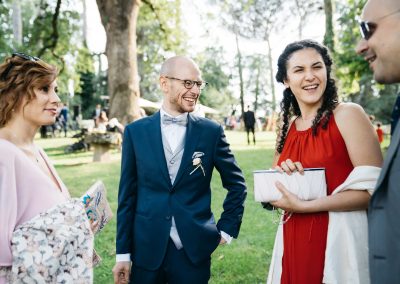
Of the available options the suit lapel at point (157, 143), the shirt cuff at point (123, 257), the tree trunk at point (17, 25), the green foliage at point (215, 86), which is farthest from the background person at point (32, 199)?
the green foliage at point (215, 86)

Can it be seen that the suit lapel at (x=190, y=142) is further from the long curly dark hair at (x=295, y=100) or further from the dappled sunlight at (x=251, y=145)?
the dappled sunlight at (x=251, y=145)

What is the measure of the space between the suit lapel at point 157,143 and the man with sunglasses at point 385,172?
152cm

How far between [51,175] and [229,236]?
133 cm

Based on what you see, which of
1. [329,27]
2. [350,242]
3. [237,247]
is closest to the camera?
[350,242]

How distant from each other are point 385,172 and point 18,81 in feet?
7.14

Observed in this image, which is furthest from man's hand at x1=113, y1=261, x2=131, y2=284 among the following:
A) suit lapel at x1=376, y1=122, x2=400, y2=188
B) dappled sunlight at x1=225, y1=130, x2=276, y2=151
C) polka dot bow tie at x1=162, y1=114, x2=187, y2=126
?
dappled sunlight at x1=225, y1=130, x2=276, y2=151

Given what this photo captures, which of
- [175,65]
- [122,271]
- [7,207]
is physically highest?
[175,65]

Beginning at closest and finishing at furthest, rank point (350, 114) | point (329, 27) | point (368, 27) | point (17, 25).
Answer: point (368, 27) < point (350, 114) < point (329, 27) < point (17, 25)

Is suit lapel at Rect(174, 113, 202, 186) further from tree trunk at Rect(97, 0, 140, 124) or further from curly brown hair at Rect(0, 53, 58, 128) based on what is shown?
tree trunk at Rect(97, 0, 140, 124)

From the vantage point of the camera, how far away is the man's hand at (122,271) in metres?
2.91

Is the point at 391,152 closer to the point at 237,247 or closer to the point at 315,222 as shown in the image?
the point at 315,222

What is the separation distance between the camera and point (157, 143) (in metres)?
2.97

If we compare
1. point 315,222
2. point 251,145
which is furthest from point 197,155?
point 251,145

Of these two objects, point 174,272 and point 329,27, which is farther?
point 329,27
